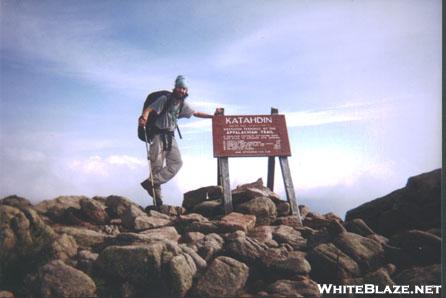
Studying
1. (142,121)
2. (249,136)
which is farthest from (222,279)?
(142,121)

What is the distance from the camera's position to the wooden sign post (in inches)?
453

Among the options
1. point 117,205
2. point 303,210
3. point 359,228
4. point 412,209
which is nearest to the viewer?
point 359,228

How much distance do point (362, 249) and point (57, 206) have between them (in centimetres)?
734

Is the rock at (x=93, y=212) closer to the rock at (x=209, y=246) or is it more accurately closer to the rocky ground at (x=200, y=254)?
the rocky ground at (x=200, y=254)

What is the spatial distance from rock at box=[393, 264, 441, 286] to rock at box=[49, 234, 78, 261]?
6033mm

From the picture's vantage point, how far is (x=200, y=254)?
7691 millimetres

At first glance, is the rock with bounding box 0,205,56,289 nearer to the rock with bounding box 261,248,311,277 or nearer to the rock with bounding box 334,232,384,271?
the rock with bounding box 261,248,311,277

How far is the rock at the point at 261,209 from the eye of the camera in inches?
418

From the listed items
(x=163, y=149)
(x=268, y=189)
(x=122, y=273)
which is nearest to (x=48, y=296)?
(x=122, y=273)

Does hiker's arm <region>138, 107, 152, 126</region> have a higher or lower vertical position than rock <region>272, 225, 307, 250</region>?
higher

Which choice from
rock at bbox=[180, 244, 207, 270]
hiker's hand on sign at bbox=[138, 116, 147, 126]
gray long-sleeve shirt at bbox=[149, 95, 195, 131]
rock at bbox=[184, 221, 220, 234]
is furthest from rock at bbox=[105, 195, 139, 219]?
rock at bbox=[180, 244, 207, 270]

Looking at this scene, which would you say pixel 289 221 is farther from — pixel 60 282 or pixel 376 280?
pixel 60 282

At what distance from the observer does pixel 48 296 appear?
6.36 m

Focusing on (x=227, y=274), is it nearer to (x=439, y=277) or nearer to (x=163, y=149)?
(x=439, y=277)
